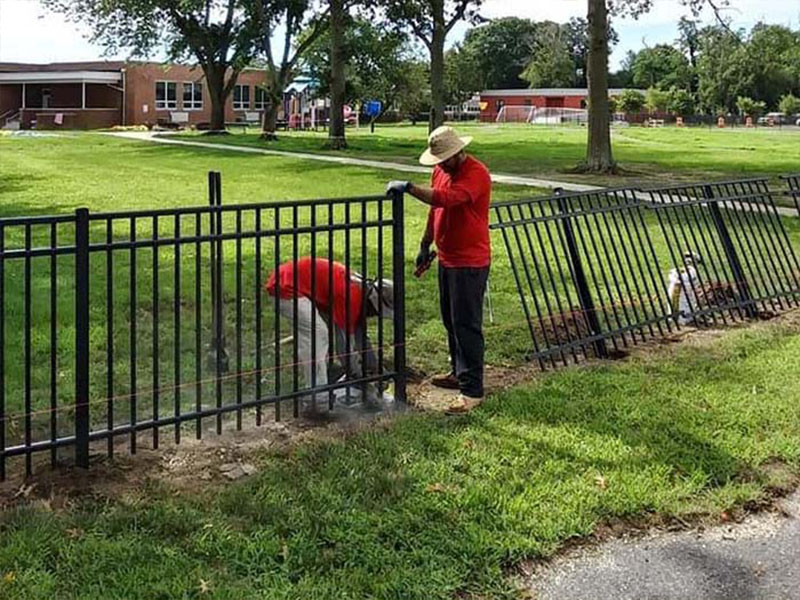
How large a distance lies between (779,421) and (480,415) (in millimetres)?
1719

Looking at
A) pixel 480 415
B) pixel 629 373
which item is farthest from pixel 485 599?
pixel 629 373

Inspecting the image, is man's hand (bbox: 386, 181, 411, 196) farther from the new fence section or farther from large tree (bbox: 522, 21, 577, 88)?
large tree (bbox: 522, 21, 577, 88)

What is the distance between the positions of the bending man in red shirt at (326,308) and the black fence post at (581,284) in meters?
1.76

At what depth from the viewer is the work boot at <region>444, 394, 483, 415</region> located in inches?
233

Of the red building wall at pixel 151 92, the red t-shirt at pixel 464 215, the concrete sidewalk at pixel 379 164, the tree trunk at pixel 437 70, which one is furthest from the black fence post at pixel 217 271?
the red building wall at pixel 151 92

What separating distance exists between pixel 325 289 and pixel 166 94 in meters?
66.7

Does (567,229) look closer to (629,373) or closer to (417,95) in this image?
(629,373)

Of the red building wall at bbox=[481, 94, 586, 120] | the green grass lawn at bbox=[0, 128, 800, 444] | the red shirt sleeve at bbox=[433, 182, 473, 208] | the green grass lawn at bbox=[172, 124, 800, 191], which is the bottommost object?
the green grass lawn at bbox=[0, 128, 800, 444]

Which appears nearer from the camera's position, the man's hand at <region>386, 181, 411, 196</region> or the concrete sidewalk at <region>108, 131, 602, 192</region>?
the man's hand at <region>386, 181, 411, 196</region>

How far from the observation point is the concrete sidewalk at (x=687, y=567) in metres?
3.89

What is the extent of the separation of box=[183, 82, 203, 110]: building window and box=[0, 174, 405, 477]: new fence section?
64514mm

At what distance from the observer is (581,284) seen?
7.61 meters

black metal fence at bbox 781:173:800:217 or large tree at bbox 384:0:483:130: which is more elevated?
large tree at bbox 384:0:483:130

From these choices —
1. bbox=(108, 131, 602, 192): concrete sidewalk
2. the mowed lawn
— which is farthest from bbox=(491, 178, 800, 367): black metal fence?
bbox=(108, 131, 602, 192): concrete sidewalk
